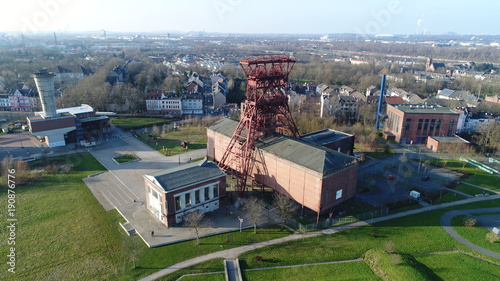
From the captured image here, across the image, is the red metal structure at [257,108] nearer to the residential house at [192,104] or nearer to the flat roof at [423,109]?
the flat roof at [423,109]

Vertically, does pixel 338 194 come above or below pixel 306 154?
below

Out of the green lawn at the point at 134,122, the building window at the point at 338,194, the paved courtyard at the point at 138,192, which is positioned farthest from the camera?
the green lawn at the point at 134,122

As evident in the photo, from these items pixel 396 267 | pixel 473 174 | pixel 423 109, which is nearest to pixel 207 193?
pixel 396 267

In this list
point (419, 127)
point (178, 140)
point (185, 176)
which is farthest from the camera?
point (178, 140)

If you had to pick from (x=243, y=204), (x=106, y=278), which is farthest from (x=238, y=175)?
(x=106, y=278)

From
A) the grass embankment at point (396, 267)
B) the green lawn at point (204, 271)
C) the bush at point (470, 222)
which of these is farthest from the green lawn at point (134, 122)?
the bush at point (470, 222)

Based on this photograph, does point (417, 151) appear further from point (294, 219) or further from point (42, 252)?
point (42, 252)

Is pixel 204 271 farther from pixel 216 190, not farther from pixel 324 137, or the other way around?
pixel 324 137
